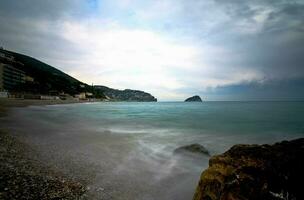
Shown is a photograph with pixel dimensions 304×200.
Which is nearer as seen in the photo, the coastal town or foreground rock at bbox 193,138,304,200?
foreground rock at bbox 193,138,304,200

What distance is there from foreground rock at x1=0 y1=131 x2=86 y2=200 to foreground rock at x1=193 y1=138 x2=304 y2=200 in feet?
9.07

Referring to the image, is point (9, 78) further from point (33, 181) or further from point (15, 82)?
point (33, 181)

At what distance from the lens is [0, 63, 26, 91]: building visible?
78688 mm

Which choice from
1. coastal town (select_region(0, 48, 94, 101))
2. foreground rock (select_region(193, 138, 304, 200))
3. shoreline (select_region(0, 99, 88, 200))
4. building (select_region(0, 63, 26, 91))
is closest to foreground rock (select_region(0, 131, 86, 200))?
shoreline (select_region(0, 99, 88, 200))

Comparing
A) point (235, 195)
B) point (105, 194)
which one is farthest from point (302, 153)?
point (105, 194)

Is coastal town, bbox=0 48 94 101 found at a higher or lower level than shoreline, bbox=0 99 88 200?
higher

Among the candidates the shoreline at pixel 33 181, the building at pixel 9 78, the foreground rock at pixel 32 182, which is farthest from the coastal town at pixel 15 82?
the foreground rock at pixel 32 182

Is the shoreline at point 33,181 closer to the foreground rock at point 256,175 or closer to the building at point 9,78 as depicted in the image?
the foreground rock at point 256,175

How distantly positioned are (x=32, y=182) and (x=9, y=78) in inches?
3909

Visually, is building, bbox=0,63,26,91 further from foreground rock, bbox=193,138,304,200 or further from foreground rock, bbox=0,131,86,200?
foreground rock, bbox=193,138,304,200

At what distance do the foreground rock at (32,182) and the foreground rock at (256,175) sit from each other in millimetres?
2766

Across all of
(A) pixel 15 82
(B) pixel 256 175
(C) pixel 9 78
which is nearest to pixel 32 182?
(B) pixel 256 175

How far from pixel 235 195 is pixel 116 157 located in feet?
18.3

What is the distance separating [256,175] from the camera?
350 centimetres
